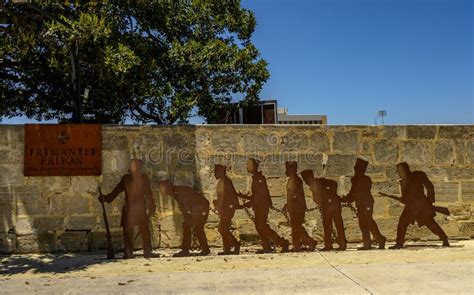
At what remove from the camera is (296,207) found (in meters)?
7.25

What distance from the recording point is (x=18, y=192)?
6.84 metres

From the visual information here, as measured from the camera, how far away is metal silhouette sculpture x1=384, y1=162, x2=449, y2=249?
7.46 m

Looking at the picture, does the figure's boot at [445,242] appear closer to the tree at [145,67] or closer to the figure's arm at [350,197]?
the figure's arm at [350,197]

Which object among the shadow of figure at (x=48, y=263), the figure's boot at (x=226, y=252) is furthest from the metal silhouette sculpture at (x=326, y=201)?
the shadow of figure at (x=48, y=263)

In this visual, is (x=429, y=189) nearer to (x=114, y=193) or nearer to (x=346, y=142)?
(x=346, y=142)

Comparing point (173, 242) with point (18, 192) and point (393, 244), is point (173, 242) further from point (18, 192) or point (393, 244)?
point (393, 244)

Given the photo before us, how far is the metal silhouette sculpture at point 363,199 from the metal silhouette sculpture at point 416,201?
419mm

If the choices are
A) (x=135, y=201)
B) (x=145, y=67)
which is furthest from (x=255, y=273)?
(x=145, y=67)

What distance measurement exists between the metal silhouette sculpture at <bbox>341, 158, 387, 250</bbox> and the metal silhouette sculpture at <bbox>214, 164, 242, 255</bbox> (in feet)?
5.45

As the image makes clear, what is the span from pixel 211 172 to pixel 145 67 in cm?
318

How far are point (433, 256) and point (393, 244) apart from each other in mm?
834

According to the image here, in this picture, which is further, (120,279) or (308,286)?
(120,279)

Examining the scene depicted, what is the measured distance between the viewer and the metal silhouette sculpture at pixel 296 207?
7223 mm

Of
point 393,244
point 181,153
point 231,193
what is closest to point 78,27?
point 181,153
